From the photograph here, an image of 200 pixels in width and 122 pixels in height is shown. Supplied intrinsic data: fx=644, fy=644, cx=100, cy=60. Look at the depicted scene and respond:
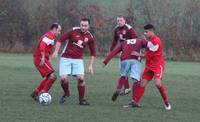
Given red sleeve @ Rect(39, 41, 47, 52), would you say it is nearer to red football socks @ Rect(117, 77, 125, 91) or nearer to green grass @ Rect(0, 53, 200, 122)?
green grass @ Rect(0, 53, 200, 122)

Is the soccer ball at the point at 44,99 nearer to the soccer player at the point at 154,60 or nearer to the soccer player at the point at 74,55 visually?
the soccer player at the point at 74,55

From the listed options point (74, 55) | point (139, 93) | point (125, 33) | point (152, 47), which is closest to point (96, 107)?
point (139, 93)

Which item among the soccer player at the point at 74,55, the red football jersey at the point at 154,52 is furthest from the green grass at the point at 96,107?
the red football jersey at the point at 154,52

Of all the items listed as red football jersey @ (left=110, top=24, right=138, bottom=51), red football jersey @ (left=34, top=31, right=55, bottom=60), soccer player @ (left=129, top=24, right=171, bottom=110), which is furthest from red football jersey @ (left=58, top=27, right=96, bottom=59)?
red football jersey @ (left=110, top=24, right=138, bottom=51)

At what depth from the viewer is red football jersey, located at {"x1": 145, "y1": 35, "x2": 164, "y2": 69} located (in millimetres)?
13391

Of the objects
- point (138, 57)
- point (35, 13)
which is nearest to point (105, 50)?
point (35, 13)

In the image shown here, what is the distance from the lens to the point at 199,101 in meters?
15.4

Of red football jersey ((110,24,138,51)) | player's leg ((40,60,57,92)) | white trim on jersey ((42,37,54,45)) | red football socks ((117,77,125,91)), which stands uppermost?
red football jersey ((110,24,138,51))

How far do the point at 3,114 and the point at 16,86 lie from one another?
6.38m

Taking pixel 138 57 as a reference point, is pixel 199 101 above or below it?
below

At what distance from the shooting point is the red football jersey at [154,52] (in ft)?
43.9

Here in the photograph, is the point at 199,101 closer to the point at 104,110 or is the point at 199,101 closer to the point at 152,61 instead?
the point at 152,61

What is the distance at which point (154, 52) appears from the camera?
44.0 ft

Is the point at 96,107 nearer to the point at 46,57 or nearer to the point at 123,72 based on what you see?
the point at 123,72
